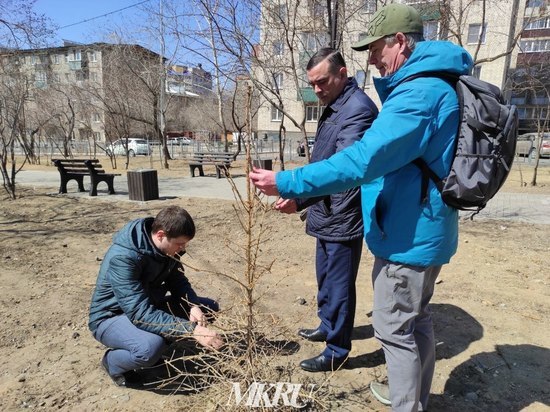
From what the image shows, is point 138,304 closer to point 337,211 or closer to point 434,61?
point 337,211

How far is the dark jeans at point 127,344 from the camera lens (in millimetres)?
2035

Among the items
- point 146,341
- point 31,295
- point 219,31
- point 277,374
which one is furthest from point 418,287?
point 219,31

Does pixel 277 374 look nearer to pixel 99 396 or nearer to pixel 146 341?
pixel 146 341

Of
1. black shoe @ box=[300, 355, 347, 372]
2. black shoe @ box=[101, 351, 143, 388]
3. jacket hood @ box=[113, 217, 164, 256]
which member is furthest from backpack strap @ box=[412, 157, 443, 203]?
black shoe @ box=[101, 351, 143, 388]

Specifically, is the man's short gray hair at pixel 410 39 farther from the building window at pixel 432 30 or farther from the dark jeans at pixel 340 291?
the building window at pixel 432 30

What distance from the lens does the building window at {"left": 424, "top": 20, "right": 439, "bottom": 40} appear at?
21.7 feet

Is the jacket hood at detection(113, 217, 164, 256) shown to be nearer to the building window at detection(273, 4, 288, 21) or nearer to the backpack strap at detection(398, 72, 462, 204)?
the backpack strap at detection(398, 72, 462, 204)

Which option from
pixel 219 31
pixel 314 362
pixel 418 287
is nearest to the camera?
pixel 418 287

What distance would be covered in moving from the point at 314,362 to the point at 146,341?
3.21ft

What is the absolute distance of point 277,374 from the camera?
2021 mm

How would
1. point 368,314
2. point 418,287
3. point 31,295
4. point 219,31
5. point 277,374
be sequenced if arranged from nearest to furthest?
point 418,287, point 277,374, point 368,314, point 31,295, point 219,31

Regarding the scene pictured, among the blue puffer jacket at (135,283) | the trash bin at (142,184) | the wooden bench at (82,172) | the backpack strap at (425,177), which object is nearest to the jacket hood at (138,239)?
the blue puffer jacket at (135,283)

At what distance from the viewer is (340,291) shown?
2.31 metres

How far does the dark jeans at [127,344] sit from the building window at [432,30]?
648cm
